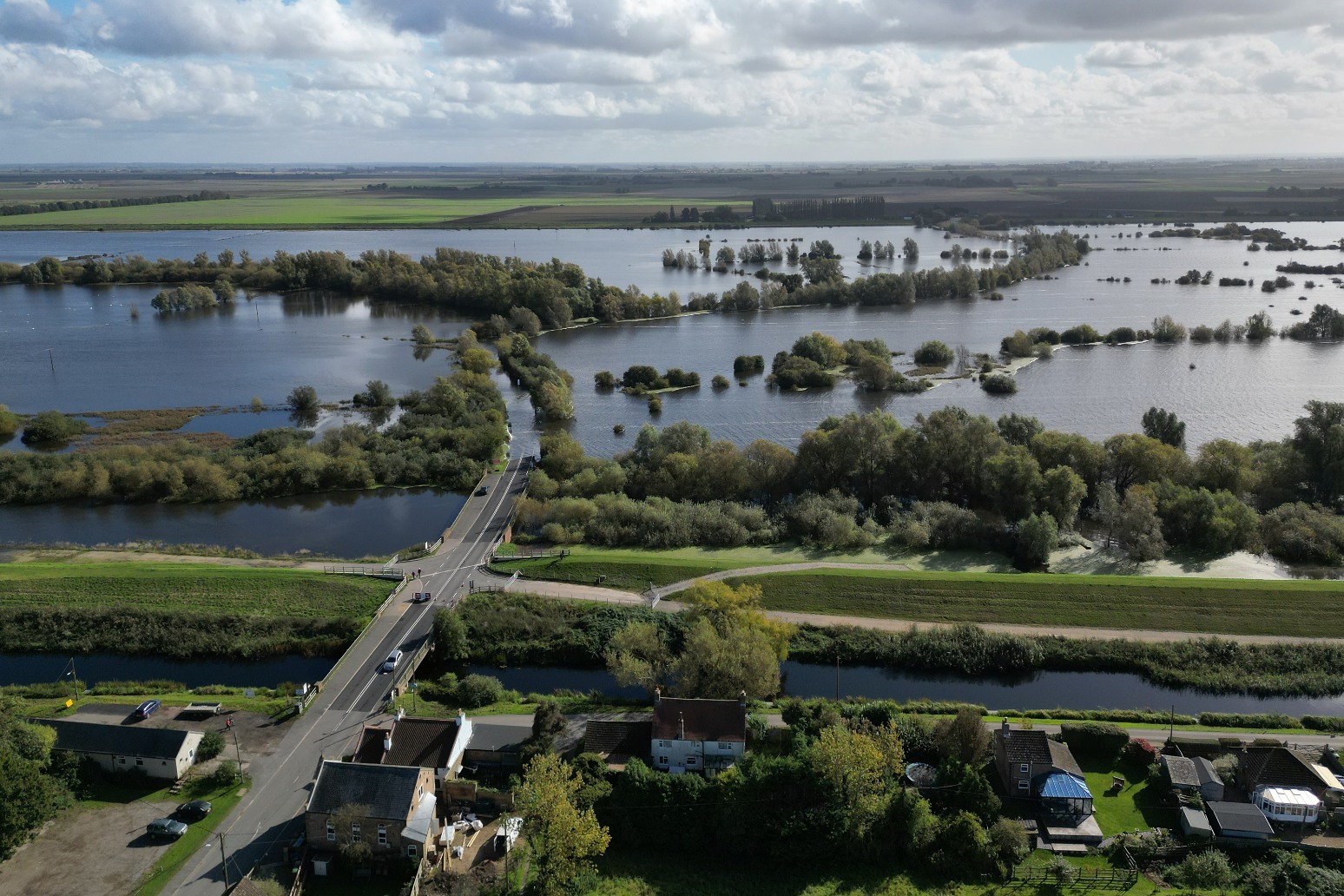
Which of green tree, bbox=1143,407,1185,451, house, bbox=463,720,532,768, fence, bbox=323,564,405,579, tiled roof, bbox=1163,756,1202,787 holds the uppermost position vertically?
green tree, bbox=1143,407,1185,451

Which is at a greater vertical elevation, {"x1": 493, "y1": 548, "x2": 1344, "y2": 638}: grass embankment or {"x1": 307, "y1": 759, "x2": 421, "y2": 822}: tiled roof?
{"x1": 307, "y1": 759, "x2": 421, "y2": 822}: tiled roof

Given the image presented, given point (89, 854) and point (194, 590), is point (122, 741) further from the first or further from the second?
point (194, 590)

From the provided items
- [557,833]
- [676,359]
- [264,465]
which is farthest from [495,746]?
[676,359]

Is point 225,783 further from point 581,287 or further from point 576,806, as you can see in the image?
point 581,287

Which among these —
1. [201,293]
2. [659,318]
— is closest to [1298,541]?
[659,318]

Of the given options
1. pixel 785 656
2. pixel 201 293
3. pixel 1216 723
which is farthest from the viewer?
pixel 201 293

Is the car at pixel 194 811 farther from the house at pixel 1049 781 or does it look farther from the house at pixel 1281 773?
the house at pixel 1281 773

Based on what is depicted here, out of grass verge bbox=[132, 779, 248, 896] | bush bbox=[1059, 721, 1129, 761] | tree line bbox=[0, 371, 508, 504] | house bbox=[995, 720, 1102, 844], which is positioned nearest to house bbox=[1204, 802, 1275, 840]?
house bbox=[995, 720, 1102, 844]

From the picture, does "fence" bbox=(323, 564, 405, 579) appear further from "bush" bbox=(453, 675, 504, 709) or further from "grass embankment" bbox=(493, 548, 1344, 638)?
"bush" bbox=(453, 675, 504, 709)
